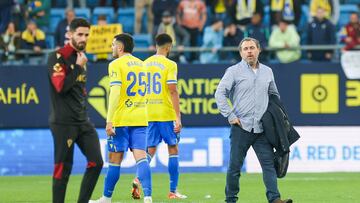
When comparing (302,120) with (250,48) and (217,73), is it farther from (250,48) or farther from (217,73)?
(250,48)

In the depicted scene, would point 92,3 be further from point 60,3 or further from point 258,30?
point 258,30

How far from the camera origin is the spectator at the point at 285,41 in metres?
22.5

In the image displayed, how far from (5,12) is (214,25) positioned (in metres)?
4.75

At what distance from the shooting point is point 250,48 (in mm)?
12641

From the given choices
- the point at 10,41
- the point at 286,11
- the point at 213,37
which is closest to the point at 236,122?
the point at 213,37

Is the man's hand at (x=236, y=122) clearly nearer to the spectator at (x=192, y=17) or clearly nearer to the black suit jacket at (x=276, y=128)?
the black suit jacket at (x=276, y=128)

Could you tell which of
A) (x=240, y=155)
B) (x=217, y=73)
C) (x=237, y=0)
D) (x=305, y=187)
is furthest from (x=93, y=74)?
(x=240, y=155)

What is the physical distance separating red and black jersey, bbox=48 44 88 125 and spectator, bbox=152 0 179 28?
40.4ft

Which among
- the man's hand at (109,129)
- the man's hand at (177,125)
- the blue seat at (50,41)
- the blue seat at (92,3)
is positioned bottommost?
the man's hand at (177,125)

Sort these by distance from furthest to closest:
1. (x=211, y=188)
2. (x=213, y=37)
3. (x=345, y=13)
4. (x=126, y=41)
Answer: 1. (x=345, y=13)
2. (x=213, y=37)
3. (x=211, y=188)
4. (x=126, y=41)

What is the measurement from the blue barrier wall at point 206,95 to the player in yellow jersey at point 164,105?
19.5 feet

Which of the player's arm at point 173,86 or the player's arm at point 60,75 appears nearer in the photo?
the player's arm at point 60,75

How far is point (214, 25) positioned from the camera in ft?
75.9

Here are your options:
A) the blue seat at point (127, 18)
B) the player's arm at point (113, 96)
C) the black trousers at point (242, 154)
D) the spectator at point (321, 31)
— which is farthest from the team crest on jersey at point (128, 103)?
the blue seat at point (127, 18)
